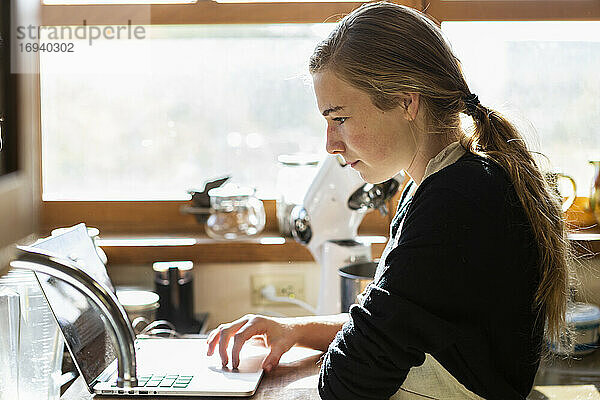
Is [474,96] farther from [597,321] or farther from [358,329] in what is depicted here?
[597,321]

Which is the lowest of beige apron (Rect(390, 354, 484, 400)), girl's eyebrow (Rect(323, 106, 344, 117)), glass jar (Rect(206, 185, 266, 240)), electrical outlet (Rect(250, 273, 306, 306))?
electrical outlet (Rect(250, 273, 306, 306))

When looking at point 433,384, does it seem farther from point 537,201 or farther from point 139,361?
point 139,361

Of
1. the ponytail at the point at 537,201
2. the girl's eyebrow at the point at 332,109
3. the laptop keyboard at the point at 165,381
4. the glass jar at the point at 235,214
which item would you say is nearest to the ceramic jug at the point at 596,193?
the glass jar at the point at 235,214

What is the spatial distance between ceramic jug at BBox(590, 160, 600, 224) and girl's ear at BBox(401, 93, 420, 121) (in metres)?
1.01

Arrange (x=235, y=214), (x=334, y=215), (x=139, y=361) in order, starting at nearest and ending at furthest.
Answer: (x=139, y=361) < (x=334, y=215) < (x=235, y=214)

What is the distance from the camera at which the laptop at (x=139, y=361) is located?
1094mm

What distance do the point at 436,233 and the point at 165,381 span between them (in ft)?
1.53

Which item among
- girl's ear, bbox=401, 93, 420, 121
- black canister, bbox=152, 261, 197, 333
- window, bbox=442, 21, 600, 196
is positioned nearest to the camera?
girl's ear, bbox=401, 93, 420, 121

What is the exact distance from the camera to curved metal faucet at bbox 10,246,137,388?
90 cm

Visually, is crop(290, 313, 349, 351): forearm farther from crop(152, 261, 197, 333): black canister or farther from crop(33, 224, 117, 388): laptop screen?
crop(152, 261, 197, 333): black canister

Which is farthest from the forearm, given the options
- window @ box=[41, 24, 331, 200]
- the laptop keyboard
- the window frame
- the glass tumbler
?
the window frame

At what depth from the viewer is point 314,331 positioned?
52.2 inches

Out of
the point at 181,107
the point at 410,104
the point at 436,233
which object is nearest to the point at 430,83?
the point at 410,104

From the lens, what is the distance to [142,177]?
221 cm
